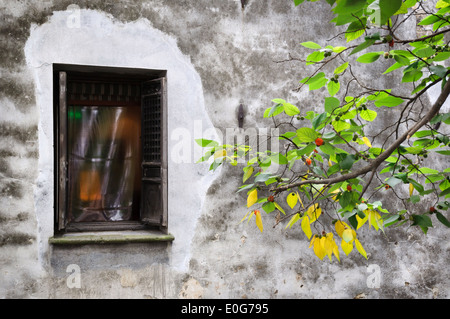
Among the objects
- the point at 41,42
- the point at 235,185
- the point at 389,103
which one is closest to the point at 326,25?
the point at 235,185

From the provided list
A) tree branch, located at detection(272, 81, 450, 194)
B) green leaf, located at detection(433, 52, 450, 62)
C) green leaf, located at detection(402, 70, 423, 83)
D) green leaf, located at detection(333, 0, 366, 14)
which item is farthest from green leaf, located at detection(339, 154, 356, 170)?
green leaf, located at detection(333, 0, 366, 14)

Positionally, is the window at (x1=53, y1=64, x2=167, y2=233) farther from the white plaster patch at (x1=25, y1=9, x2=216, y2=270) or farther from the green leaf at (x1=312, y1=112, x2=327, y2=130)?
the green leaf at (x1=312, y1=112, x2=327, y2=130)

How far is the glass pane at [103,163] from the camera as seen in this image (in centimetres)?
525

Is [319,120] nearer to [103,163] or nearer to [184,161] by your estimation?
[184,161]

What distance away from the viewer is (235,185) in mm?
5391

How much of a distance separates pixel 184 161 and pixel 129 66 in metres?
1.07

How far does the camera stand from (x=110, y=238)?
4.93 m

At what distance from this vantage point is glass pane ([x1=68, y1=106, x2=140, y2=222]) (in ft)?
17.2

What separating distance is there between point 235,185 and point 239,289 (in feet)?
3.46

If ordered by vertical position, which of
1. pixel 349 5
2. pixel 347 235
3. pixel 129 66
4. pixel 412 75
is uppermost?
pixel 129 66

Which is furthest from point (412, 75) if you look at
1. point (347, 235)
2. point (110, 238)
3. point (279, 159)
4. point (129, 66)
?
point (110, 238)

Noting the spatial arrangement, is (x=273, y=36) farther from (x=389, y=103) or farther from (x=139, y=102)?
(x=389, y=103)

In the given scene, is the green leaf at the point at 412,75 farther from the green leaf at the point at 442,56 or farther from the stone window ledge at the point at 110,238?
the stone window ledge at the point at 110,238

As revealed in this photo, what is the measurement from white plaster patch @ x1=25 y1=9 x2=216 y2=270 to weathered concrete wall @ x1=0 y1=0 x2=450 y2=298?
0.4 inches
